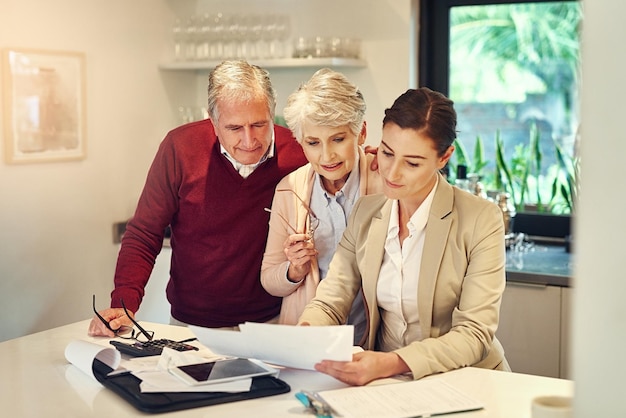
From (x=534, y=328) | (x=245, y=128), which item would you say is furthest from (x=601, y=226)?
(x=534, y=328)

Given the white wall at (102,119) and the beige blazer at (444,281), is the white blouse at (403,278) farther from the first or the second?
the white wall at (102,119)

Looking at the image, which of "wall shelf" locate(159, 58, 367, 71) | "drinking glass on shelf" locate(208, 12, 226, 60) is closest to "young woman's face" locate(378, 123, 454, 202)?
"wall shelf" locate(159, 58, 367, 71)

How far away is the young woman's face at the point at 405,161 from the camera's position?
2.17 meters

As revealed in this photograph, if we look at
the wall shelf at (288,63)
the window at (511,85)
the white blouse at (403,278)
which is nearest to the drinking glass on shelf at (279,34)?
the wall shelf at (288,63)

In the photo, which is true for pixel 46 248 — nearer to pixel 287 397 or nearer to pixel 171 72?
pixel 171 72

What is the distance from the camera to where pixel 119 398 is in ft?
6.15

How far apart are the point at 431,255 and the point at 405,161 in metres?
0.25

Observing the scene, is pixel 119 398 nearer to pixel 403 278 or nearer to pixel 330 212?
pixel 403 278

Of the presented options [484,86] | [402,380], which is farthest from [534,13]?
[402,380]

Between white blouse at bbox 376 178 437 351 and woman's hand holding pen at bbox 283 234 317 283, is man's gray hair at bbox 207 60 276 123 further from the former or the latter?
white blouse at bbox 376 178 437 351

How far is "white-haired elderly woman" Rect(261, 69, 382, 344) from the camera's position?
241 cm

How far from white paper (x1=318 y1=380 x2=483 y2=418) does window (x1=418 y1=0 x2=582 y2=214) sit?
2369 mm

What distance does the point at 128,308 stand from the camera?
2.57 m

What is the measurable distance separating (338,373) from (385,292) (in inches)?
14.7
